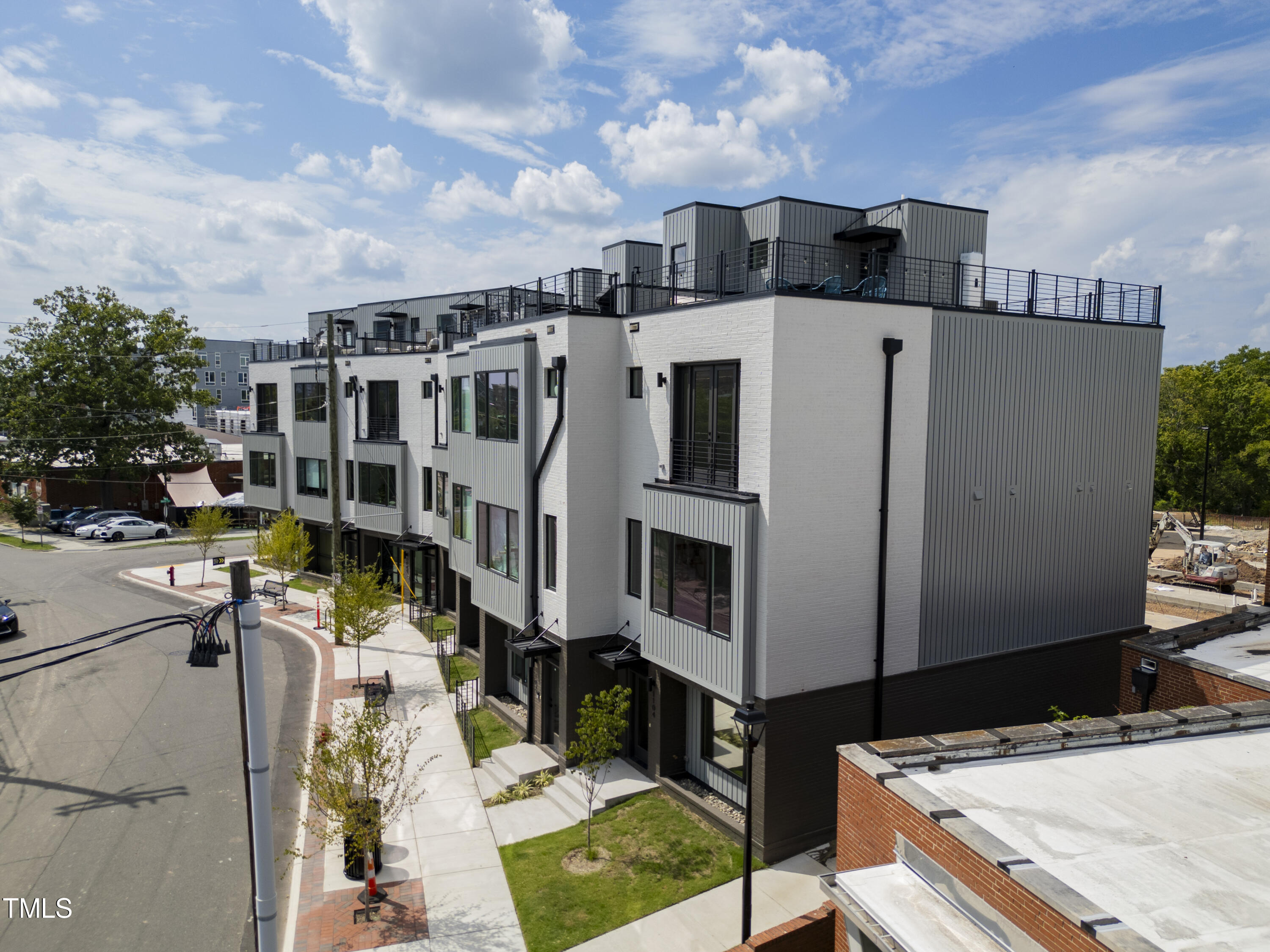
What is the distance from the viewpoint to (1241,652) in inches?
649

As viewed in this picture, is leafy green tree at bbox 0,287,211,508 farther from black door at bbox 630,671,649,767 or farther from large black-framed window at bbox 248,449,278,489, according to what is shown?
black door at bbox 630,671,649,767

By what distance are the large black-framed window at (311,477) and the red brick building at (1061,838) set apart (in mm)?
33356

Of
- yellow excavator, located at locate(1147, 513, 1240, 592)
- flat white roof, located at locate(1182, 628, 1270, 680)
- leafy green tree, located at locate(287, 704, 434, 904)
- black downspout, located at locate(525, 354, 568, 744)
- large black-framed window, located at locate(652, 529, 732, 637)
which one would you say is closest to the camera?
leafy green tree, located at locate(287, 704, 434, 904)

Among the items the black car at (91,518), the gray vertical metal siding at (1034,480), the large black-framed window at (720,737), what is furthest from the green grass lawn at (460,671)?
the black car at (91,518)

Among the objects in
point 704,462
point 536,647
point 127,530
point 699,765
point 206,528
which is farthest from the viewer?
point 127,530

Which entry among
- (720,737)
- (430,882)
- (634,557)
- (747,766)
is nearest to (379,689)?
(430,882)

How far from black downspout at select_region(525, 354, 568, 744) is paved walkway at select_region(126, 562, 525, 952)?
204cm

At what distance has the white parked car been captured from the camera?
51406 mm

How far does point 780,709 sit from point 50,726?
65.4 ft

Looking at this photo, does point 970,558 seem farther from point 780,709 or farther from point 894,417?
point 780,709

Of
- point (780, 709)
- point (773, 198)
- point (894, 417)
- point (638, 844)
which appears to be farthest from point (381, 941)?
point (773, 198)

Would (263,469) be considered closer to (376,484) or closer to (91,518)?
(376,484)

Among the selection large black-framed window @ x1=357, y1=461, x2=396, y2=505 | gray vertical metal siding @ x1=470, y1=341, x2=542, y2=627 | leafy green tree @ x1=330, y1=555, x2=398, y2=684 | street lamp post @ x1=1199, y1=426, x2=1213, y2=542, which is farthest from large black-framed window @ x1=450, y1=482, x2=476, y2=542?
street lamp post @ x1=1199, y1=426, x2=1213, y2=542

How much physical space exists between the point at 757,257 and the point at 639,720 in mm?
12443
